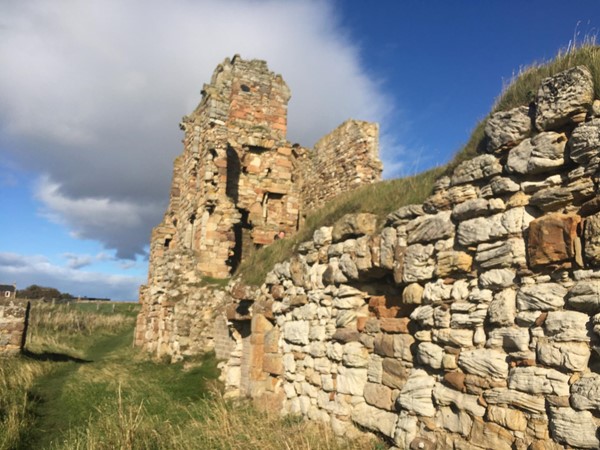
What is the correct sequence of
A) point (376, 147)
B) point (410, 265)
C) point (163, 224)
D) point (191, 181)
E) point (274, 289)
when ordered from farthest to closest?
point (163, 224) → point (191, 181) → point (376, 147) → point (274, 289) → point (410, 265)

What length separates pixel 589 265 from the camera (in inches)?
146

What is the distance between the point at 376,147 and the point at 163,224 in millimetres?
12260

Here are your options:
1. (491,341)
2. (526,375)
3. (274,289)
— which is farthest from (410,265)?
(274,289)

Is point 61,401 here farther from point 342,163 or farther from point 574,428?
point 342,163

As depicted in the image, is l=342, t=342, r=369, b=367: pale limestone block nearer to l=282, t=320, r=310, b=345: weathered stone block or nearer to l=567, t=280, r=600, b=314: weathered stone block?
l=282, t=320, r=310, b=345: weathered stone block

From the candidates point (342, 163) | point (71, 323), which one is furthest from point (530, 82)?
point (71, 323)

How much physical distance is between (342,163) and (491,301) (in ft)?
41.8

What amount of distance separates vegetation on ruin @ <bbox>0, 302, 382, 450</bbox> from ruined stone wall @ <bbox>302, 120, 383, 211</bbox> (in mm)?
7409

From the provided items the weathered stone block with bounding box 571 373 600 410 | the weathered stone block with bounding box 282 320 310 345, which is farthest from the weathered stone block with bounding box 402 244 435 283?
the weathered stone block with bounding box 282 320 310 345

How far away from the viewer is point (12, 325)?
46.6 ft

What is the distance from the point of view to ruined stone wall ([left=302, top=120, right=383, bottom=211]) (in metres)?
15.6

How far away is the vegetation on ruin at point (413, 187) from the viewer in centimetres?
465

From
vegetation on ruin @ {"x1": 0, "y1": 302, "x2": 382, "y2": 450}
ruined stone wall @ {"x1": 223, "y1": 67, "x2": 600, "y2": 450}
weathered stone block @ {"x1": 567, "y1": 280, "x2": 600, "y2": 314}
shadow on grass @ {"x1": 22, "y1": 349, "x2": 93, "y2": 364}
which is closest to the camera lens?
weathered stone block @ {"x1": 567, "y1": 280, "x2": 600, "y2": 314}

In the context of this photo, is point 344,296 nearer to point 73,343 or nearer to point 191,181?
point 191,181
